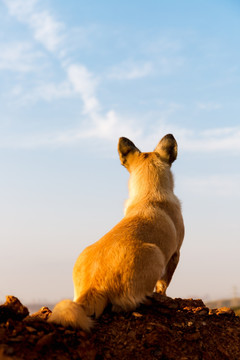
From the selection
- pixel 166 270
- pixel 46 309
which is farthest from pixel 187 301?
pixel 46 309

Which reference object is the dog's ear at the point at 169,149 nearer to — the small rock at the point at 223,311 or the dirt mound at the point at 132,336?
the dirt mound at the point at 132,336

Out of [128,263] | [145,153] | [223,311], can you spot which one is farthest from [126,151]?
[223,311]

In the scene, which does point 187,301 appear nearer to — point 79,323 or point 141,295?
point 141,295

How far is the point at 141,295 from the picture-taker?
746 centimetres

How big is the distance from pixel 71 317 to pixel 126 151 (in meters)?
4.52

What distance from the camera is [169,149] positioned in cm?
998

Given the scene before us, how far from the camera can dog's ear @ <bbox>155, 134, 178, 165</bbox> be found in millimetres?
9953

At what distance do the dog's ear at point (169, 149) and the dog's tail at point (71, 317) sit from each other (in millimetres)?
4339

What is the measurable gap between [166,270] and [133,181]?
6.96ft

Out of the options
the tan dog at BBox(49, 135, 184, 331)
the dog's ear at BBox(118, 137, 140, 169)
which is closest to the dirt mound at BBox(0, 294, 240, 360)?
the tan dog at BBox(49, 135, 184, 331)

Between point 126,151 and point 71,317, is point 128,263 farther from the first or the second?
point 126,151

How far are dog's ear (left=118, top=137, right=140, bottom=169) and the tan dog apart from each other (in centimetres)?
Answer: 125

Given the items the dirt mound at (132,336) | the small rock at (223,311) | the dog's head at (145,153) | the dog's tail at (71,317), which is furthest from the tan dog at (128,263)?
the small rock at (223,311)

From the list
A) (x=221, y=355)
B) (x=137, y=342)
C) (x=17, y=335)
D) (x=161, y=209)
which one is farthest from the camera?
(x=161, y=209)
